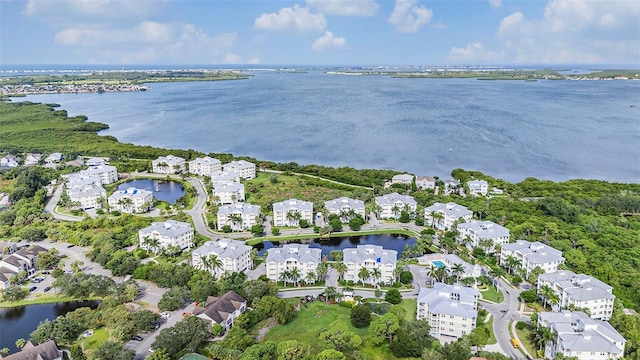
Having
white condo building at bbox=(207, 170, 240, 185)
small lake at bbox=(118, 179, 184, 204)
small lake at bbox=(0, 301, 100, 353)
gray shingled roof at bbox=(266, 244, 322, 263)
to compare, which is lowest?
small lake at bbox=(0, 301, 100, 353)

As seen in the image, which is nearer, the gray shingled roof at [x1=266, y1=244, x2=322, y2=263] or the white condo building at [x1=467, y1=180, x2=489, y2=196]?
the gray shingled roof at [x1=266, y1=244, x2=322, y2=263]

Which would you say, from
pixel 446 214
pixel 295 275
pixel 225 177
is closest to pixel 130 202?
pixel 225 177

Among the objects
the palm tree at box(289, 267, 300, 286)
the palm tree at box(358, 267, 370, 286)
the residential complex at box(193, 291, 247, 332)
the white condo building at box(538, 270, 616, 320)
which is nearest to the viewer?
the residential complex at box(193, 291, 247, 332)

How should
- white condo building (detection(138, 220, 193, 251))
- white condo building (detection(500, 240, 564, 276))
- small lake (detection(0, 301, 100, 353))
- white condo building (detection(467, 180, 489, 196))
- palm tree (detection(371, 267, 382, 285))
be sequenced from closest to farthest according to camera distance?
1. small lake (detection(0, 301, 100, 353))
2. palm tree (detection(371, 267, 382, 285))
3. white condo building (detection(500, 240, 564, 276))
4. white condo building (detection(138, 220, 193, 251))
5. white condo building (detection(467, 180, 489, 196))

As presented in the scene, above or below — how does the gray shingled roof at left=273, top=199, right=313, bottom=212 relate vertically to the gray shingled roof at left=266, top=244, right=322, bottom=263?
above

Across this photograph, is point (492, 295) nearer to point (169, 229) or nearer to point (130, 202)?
point (169, 229)

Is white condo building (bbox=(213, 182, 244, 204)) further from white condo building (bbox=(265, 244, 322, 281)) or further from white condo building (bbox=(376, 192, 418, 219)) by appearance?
white condo building (bbox=(265, 244, 322, 281))

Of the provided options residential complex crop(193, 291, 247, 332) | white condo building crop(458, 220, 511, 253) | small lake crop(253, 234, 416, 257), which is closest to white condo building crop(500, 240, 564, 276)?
white condo building crop(458, 220, 511, 253)

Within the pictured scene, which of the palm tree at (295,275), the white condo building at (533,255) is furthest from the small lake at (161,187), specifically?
the white condo building at (533,255)

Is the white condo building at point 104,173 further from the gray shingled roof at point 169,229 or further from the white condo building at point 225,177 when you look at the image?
the gray shingled roof at point 169,229
